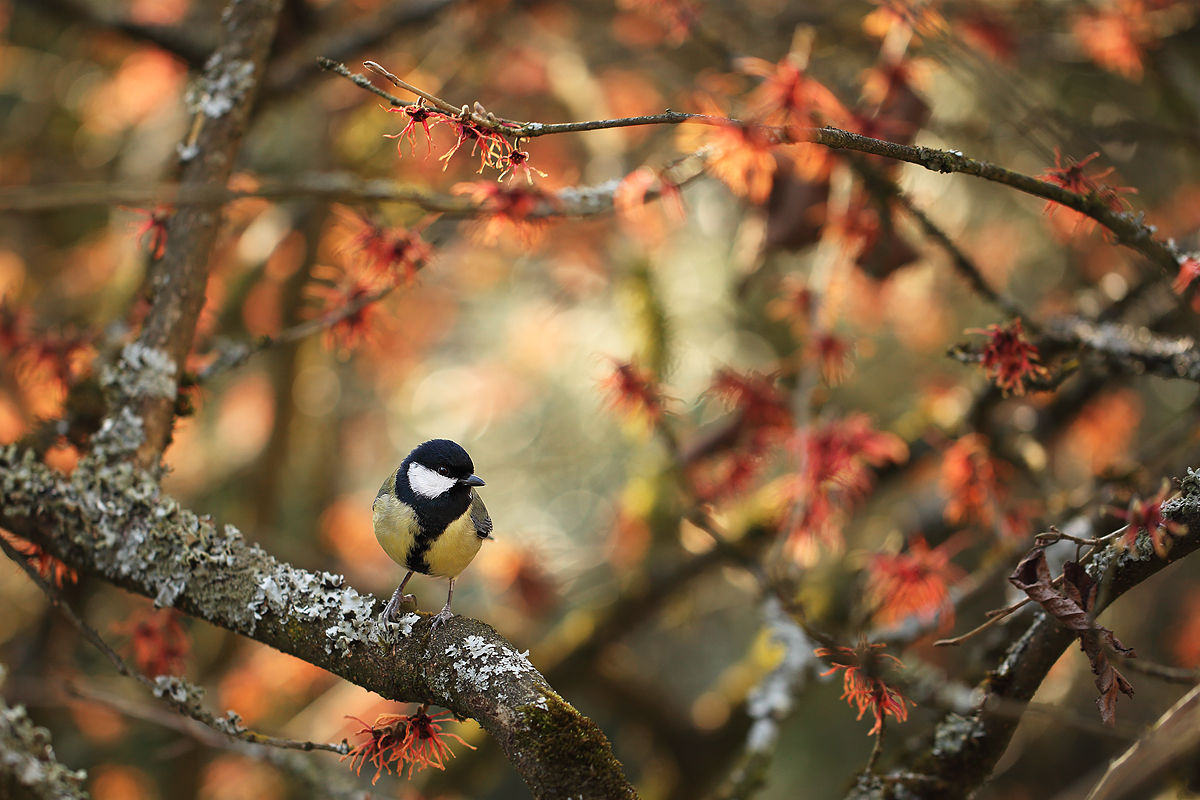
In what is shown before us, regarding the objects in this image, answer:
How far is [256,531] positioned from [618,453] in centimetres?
284

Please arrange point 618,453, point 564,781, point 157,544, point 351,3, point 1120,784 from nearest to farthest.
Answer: point 1120,784
point 564,781
point 157,544
point 351,3
point 618,453

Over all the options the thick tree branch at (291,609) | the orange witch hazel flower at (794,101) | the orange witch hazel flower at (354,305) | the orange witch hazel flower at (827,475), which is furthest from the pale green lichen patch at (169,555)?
the orange witch hazel flower at (794,101)

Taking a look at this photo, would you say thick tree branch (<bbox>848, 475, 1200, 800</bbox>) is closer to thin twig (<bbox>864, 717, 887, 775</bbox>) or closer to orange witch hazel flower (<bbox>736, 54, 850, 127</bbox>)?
thin twig (<bbox>864, 717, 887, 775</bbox>)

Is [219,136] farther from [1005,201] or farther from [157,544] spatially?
[1005,201]

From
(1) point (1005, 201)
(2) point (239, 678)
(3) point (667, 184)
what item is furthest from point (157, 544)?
(1) point (1005, 201)

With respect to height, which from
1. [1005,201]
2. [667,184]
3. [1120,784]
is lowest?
[1120,784]

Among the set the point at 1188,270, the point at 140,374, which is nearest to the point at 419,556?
the point at 140,374

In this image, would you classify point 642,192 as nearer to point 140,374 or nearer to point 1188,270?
point 1188,270

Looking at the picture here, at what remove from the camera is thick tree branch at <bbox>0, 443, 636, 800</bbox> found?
1.33m

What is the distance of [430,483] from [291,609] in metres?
0.42

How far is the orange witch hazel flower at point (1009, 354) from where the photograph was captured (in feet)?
5.73

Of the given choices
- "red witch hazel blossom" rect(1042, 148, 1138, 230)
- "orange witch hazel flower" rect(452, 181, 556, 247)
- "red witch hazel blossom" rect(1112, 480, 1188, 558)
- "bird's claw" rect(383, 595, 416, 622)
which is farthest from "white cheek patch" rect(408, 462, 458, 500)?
"red witch hazel blossom" rect(1042, 148, 1138, 230)

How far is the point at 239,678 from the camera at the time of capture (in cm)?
436

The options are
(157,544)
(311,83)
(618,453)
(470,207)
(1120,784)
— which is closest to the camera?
(1120,784)
